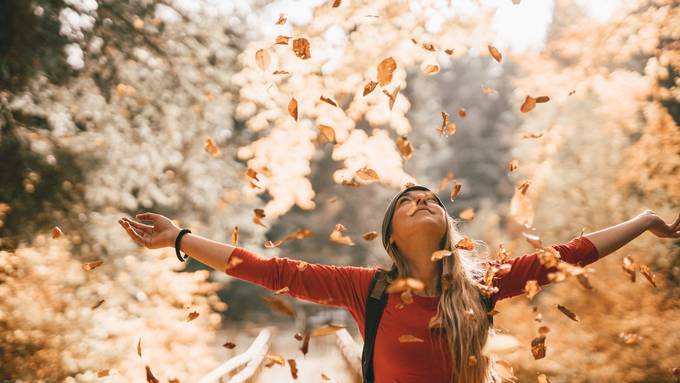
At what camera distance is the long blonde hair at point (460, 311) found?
2242mm

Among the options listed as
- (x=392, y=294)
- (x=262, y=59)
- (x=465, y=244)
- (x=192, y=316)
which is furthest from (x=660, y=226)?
(x=262, y=59)

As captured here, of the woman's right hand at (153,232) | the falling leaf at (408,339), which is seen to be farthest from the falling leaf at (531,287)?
the woman's right hand at (153,232)

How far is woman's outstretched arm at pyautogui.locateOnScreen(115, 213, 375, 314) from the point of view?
2205 mm

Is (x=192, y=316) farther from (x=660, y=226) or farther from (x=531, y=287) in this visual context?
(x=660, y=226)

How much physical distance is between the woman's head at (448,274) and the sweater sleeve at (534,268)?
0.14 m

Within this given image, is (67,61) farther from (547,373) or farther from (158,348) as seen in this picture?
(547,373)

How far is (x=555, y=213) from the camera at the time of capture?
541cm

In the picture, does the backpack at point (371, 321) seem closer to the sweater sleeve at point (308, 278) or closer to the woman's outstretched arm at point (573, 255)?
the sweater sleeve at point (308, 278)

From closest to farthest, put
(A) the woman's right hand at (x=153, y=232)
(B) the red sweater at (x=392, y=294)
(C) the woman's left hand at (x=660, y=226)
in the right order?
(B) the red sweater at (x=392, y=294) < (A) the woman's right hand at (x=153, y=232) < (C) the woman's left hand at (x=660, y=226)

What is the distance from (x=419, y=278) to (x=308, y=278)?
21.5 inches

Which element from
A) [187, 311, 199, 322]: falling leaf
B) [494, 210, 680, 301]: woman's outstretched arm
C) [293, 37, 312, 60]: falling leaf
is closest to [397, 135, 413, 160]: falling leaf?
[494, 210, 680, 301]: woman's outstretched arm

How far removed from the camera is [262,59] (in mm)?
5246

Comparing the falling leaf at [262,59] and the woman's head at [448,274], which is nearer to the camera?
the woman's head at [448,274]

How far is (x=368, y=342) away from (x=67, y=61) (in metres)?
4.23
